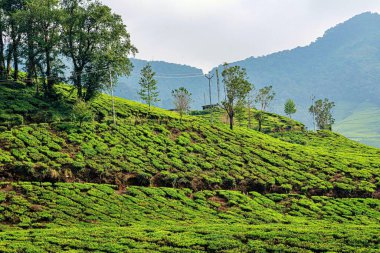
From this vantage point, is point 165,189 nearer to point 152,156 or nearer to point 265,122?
point 152,156

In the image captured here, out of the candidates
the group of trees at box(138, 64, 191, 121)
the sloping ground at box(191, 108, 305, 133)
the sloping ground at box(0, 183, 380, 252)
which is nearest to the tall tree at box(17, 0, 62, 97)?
the group of trees at box(138, 64, 191, 121)

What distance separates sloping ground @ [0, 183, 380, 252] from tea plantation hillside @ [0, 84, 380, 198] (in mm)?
3241

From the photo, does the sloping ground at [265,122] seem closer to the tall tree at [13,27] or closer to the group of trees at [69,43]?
the group of trees at [69,43]

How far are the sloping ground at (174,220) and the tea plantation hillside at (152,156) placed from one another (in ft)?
10.6

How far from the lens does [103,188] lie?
47.2 meters

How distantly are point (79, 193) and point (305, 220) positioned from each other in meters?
27.6

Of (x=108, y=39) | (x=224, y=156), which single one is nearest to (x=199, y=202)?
(x=224, y=156)

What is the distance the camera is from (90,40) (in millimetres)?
71312

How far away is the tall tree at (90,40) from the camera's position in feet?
233

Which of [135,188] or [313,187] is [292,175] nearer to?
[313,187]

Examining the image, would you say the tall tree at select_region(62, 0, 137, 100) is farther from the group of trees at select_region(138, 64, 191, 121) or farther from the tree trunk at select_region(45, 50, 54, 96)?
the group of trees at select_region(138, 64, 191, 121)

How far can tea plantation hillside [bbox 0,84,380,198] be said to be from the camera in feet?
166

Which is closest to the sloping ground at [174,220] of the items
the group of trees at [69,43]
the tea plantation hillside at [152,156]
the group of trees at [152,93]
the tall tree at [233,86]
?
the tea plantation hillside at [152,156]

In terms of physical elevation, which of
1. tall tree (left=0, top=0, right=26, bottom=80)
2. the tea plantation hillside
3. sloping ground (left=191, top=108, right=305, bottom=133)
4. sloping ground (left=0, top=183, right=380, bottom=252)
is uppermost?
tall tree (left=0, top=0, right=26, bottom=80)
